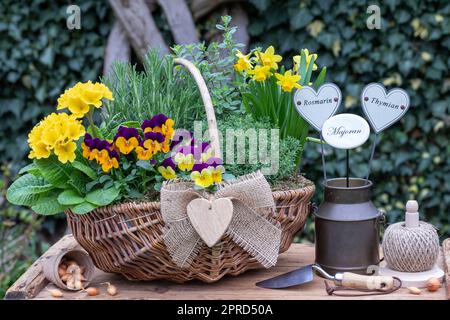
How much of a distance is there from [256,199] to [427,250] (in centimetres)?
38

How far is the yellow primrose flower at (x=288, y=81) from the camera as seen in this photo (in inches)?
56.1

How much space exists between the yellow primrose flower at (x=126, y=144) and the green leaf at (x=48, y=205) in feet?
0.58

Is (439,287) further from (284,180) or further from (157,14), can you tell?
(157,14)

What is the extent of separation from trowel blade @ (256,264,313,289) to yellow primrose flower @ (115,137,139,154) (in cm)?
40

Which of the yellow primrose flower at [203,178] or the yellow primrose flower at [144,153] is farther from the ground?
the yellow primrose flower at [144,153]

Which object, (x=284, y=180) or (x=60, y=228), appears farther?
(x=60, y=228)

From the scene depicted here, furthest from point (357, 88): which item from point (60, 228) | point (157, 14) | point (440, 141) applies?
point (60, 228)

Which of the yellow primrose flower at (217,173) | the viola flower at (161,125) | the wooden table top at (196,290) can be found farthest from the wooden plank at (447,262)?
the viola flower at (161,125)

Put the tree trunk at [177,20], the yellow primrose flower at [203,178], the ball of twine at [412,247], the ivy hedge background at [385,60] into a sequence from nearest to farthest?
the yellow primrose flower at [203,178] < the ball of twine at [412,247] < the ivy hedge background at [385,60] < the tree trunk at [177,20]

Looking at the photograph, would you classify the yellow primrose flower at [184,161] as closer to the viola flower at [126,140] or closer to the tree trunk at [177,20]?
the viola flower at [126,140]

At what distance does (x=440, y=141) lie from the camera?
104 inches

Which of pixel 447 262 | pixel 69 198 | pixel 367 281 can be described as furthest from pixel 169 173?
pixel 447 262

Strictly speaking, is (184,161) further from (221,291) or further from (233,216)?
(221,291)

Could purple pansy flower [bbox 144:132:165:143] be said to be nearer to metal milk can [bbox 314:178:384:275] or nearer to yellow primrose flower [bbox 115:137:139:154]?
yellow primrose flower [bbox 115:137:139:154]
